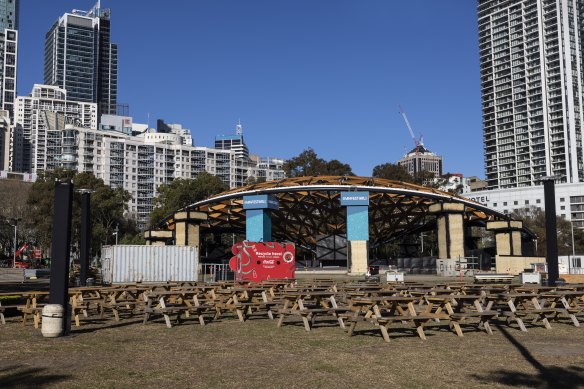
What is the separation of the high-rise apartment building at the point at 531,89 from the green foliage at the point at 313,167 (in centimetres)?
8030

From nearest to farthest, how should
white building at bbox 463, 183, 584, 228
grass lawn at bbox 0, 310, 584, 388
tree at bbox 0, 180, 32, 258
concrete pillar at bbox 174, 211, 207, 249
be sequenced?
grass lawn at bbox 0, 310, 584, 388
concrete pillar at bbox 174, 211, 207, 249
tree at bbox 0, 180, 32, 258
white building at bbox 463, 183, 584, 228

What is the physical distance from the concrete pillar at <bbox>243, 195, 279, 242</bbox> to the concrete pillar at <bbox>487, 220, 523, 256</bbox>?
2353 centimetres

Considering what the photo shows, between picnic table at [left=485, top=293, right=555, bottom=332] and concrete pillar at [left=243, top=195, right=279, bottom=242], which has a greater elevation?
concrete pillar at [left=243, top=195, right=279, bottom=242]

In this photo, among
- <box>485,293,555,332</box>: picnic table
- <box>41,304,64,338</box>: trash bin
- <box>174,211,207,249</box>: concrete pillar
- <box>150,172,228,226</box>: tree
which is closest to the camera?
<box>41,304,64,338</box>: trash bin

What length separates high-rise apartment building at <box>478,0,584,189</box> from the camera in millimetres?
154500

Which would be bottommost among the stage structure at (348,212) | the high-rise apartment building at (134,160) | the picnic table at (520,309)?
the picnic table at (520,309)

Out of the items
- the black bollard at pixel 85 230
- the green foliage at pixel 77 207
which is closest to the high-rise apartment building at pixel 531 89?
the green foliage at pixel 77 207

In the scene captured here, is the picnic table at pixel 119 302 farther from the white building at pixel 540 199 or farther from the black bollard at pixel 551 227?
the white building at pixel 540 199

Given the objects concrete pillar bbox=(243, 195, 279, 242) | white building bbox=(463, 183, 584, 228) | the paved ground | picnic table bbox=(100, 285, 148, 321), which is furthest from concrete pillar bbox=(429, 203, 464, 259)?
white building bbox=(463, 183, 584, 228)

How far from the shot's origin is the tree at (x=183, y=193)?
84.2 meters

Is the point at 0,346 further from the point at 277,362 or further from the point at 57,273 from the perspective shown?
the point at 277,362

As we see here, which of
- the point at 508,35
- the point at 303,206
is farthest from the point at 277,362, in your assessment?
the point at 508,35

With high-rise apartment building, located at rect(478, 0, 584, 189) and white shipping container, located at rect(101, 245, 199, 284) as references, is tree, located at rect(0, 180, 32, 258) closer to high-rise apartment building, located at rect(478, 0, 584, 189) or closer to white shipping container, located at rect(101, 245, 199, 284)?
white shipping container, located at rect(101, 245, 199, 284)

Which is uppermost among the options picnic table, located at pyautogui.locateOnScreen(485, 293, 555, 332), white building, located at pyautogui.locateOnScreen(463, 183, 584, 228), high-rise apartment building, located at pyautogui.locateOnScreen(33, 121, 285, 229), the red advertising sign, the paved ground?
high-rise apartment building, located at pyautogui.locateOnScreen(33, 121, 285, 229)
